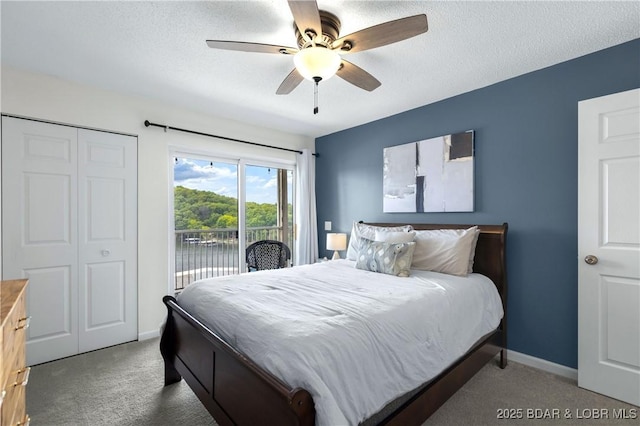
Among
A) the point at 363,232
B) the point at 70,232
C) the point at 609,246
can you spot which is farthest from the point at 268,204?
the point at 609,246

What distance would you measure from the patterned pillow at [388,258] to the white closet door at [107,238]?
7.97 ft

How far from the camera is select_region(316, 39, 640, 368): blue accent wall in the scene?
94.4 inches

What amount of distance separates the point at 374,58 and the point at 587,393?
2958mm

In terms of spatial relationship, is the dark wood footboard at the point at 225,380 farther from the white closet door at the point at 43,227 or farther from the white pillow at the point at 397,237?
the white pillow at the point at 397,237

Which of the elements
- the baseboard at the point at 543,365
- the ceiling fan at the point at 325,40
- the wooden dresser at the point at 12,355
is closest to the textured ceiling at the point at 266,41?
the ceiling fan at the point at 325,40

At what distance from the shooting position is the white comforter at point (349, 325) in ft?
4.14

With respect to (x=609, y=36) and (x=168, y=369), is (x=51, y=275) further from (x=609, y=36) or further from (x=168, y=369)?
(x=609, y=36)

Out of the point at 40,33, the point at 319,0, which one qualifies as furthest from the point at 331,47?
the point at 40,33

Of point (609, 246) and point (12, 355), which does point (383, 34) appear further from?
point (12, 355)

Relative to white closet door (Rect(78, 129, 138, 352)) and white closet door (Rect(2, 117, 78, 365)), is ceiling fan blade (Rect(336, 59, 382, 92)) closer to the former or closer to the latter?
white closet door (Rect(78, 129, 138, 352))

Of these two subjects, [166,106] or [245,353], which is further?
[166,106]

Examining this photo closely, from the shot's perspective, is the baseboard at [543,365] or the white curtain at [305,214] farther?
the white curtain at [305,214]

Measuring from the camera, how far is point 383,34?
1.70m

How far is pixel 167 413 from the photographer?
198cm
